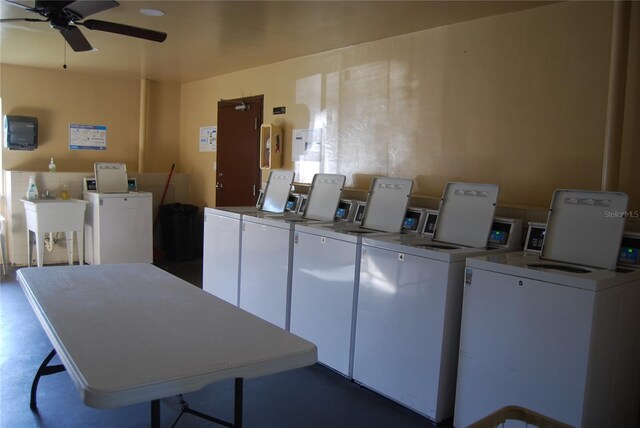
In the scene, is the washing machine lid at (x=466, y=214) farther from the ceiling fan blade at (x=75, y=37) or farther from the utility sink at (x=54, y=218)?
the utility sink at (x=54, y=218)

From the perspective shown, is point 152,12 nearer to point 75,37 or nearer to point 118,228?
point 75,37

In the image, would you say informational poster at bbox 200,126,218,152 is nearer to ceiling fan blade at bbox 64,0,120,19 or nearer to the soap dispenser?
the soap dispenser

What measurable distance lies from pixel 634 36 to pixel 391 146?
184 cm

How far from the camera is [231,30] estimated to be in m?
4.12

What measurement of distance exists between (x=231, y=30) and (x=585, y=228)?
3074 mm

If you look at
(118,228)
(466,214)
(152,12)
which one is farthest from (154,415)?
(118,228)

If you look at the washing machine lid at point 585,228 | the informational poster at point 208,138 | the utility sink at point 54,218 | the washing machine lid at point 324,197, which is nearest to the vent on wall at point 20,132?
the utility sink at point 54,218

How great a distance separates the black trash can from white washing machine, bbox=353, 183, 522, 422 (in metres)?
3.96

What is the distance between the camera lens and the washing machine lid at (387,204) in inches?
140

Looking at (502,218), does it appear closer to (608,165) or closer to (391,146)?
(608,165)

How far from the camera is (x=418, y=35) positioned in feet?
12.8

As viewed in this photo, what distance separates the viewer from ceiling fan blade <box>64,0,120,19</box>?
2891 mm

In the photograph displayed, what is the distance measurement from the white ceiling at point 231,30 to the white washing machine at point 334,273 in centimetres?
121

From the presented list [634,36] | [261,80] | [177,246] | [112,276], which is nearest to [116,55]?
[261,80]
